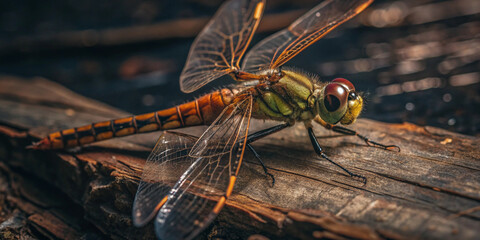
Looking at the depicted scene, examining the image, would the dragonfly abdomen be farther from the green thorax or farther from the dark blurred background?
the dark blurred background

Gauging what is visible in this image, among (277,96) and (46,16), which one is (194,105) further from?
(46,16)

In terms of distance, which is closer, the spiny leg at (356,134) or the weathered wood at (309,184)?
the weathered wood at (309,184)

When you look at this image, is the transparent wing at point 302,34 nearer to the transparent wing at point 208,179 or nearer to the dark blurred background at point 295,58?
the transparent wing at point 208,179

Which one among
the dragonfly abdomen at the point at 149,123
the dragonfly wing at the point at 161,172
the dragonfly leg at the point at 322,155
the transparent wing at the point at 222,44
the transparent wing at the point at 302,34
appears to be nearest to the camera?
the dragonfly wing at the point at 161,172

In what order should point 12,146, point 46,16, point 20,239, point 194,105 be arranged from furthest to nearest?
point 46,16
point 12,146
point 194,105
point 20,239

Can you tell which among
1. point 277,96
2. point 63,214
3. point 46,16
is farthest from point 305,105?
point 46,16

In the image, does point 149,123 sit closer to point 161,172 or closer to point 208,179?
point 161,172

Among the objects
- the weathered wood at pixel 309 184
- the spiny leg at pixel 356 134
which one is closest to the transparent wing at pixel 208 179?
the weathered wood at pixel 309 184
